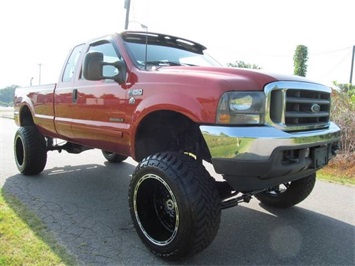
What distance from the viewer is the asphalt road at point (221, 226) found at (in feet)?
9.66

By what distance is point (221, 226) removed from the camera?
3.65m

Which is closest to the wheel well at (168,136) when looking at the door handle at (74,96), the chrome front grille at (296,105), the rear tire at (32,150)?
the chrome front grille at (296,105)

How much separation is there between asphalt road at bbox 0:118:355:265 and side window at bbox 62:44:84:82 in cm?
163

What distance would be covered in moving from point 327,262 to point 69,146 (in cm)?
438

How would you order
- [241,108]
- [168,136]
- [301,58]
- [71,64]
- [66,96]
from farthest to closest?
1. [301,58]
2. [71,64]
3. [66,96]
4. [168,136]
5. [241,108]

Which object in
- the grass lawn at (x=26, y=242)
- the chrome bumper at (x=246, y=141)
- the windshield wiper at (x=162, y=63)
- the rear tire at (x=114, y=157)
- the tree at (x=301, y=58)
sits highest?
the tree at (x=301, y=58)

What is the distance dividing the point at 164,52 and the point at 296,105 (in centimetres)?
172

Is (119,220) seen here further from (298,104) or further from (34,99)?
(34,99)

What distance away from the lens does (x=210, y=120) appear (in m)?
2.58

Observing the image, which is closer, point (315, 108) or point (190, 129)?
point (315, 108)

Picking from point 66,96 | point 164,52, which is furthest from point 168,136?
point 66,96

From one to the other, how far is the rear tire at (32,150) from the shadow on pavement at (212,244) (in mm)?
435

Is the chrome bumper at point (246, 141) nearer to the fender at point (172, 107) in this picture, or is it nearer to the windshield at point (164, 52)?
the fender at point (172, 107)

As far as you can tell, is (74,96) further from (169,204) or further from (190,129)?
(169,204)
